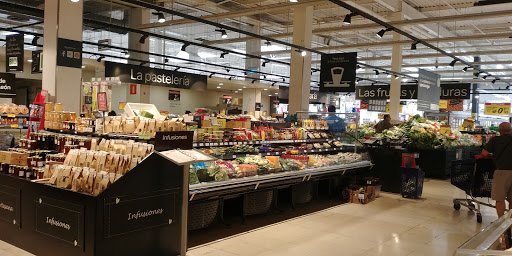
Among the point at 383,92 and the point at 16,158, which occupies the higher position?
the point at 383,92

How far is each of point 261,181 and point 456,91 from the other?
47.3ft

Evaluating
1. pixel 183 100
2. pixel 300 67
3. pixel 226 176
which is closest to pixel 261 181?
pixel 226 176

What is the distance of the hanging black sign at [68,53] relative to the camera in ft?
22.1

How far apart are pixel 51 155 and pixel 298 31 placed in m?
8.37

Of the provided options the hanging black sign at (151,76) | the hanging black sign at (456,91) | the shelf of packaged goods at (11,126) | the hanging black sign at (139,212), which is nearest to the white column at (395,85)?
the hanging black sign at (456,91)

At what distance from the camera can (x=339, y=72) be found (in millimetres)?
10758

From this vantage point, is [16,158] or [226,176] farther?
[226,176]

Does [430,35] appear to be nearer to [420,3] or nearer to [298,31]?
[420,3]

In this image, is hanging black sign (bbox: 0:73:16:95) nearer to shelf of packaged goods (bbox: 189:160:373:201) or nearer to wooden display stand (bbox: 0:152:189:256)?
wooden display stand (bbox: 0:152:189:256)

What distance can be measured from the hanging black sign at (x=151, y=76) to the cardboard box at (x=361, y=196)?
8.28 m

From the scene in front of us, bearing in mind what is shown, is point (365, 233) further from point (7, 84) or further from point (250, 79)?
point (250, 79)

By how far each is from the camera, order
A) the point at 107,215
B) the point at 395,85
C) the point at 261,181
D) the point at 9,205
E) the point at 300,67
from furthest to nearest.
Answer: the point at 395,85, the point at 300,67, the point at 261,181, the point at 9,205, the point at 107,215

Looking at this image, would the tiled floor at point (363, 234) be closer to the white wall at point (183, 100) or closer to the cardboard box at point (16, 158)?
the cardboard box at point (16, 158)

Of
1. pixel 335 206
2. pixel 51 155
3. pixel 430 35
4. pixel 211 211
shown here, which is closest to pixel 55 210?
pixel 51 155
